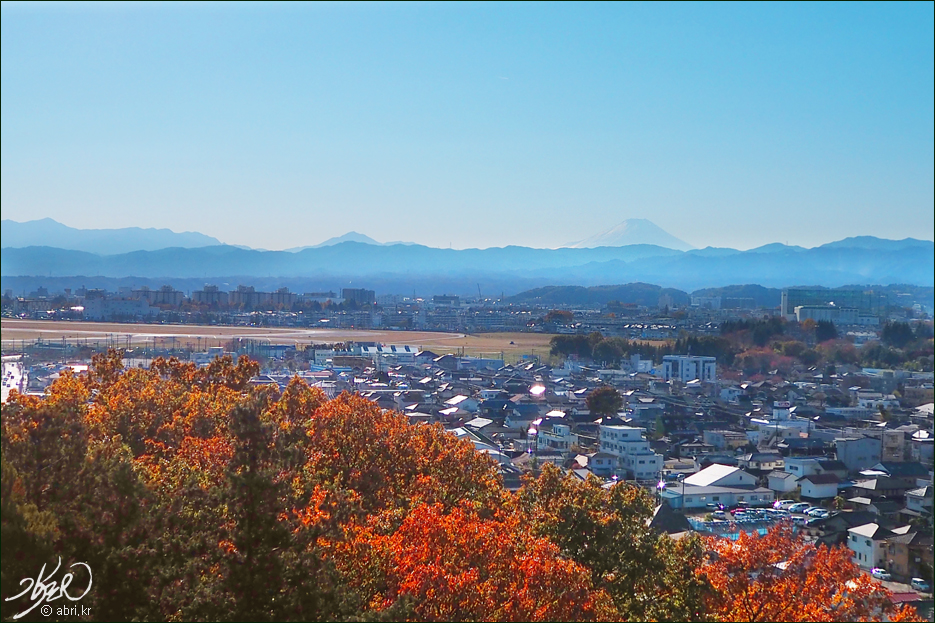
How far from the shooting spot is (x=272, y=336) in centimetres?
2350

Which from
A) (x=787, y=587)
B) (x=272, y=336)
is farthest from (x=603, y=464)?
(x=272, y=336)

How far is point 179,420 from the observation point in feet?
21.5

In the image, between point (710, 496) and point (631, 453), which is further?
point (631, 453)

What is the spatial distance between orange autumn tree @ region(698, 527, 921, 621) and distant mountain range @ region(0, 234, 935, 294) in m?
11.8

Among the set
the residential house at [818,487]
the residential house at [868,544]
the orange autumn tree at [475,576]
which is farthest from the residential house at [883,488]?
the orange autumn tree at [475,576]

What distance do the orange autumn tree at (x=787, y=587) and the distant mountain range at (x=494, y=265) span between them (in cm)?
1181

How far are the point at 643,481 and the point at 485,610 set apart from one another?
292 inches

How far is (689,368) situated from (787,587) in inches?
630

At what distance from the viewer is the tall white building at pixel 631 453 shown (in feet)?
35.5

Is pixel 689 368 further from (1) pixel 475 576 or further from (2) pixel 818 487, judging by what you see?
(1) pixel 475 576

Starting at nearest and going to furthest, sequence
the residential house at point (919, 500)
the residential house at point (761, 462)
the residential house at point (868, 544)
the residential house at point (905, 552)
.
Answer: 1. the residential house at point (905, 552)
2. the residential house at point (868, 544)
3. the residential house at point (919, 500)
4. the residential house at point (761, 462)

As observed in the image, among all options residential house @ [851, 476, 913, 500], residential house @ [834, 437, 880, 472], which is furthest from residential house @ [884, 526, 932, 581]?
residential house @ [834, 437, 880, 472]

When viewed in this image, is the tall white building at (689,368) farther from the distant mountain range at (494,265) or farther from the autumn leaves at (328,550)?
the autumn leaves at (328,550)

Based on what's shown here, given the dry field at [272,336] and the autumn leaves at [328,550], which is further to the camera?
the dry field at [272,336]
